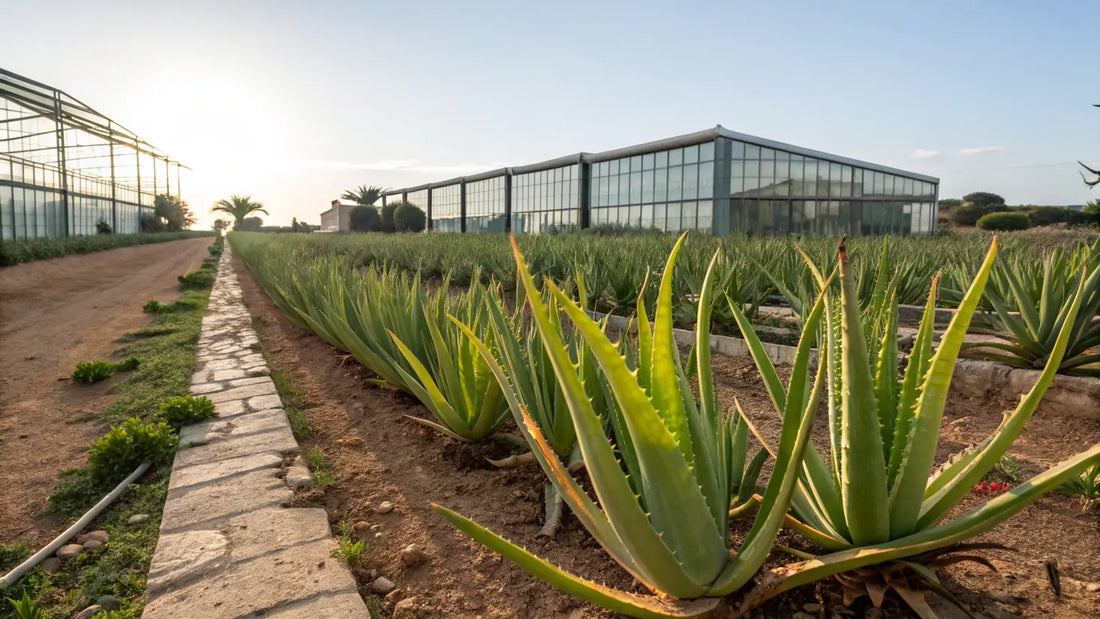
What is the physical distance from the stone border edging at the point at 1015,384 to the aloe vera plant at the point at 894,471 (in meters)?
1.22

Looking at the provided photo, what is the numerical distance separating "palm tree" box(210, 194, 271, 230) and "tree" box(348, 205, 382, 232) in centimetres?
2808

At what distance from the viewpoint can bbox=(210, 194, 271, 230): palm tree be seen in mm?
55625

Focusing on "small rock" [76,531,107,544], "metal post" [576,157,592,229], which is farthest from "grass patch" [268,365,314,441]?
"metal post" [576,157,592,229]

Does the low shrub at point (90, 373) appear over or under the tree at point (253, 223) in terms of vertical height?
under

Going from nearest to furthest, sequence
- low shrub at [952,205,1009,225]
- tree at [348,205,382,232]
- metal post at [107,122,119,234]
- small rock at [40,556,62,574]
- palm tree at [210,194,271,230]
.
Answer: small rock at [40,556,62,574], metal post at [107,122,119,234], tree at [348,205,382,232], low shrub at [952,205,1009,225], palm tree at [210,194,271,230]

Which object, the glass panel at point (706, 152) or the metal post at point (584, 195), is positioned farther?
the metal post at point (584, 195)

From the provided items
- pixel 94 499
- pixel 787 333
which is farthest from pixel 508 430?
pixel 787 333

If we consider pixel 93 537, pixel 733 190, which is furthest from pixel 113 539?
Result: pixel 733 190

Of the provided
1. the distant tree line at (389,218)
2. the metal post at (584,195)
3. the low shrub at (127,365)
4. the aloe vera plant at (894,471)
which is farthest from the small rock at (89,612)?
the distant tree line at (389,218)

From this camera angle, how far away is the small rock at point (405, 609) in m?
1.43

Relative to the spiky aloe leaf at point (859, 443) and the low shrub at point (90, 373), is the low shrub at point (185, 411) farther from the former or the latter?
the spiky aloe leaf at point (859, 443)

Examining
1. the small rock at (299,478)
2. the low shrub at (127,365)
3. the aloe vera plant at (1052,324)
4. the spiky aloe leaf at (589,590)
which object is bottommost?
the small rock at (299,478)

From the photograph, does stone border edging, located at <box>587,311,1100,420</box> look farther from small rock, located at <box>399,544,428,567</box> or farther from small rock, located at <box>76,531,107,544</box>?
small rock, located at <box>76,531,107,544</box>

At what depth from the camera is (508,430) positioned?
259 centimetres
